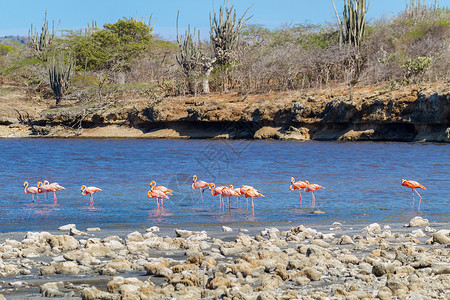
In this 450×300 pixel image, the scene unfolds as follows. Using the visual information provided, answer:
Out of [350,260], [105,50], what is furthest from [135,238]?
[105,50]

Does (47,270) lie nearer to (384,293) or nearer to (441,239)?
(384,293)

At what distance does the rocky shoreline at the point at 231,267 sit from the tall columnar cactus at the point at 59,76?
37.0 m

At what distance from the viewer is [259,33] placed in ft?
170

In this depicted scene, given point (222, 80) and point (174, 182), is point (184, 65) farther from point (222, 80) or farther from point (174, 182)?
point (174, 182)

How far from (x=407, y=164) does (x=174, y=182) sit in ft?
27.2

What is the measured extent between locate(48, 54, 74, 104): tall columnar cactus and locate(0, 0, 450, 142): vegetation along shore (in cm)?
9

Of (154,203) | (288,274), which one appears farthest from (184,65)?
(288,274)

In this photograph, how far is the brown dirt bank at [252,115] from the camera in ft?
99.5

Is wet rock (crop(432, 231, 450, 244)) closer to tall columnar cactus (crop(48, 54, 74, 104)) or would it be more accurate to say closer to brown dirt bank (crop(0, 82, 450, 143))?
brown dirt bank (crop(0, 82, 450, 143))

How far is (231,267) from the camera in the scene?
5734 millimetres

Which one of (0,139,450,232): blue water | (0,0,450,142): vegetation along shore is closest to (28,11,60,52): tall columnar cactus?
(0,0,450,142): vegetation along shore

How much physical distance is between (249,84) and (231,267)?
35945mm

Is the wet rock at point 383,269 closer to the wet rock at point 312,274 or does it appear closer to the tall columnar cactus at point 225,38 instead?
the wet rock at point 312,274

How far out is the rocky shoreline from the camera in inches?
196
